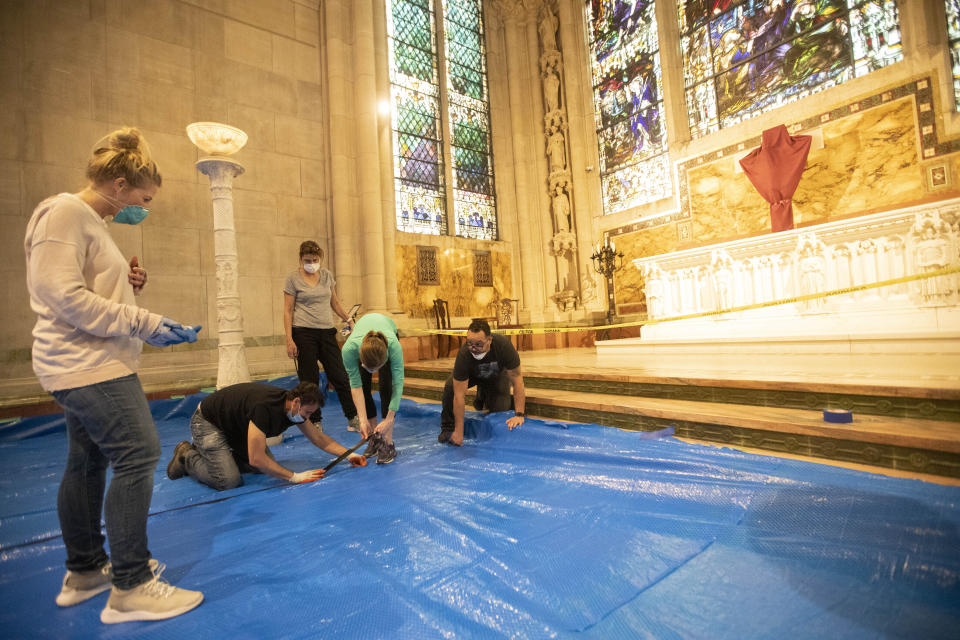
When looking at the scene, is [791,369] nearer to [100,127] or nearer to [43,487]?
[43,487]

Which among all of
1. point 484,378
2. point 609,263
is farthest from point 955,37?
point 484,378

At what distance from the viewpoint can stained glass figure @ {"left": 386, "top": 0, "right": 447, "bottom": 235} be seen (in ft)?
29.7

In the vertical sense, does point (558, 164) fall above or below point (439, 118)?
below

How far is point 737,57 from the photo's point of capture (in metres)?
7.76

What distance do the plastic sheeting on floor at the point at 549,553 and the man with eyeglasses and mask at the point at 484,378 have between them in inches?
30.3

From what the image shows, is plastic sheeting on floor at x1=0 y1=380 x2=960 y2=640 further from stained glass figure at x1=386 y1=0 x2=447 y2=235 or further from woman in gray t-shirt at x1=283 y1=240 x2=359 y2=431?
stained glass figure at x1=386 y1=0 x2=447 y2=235

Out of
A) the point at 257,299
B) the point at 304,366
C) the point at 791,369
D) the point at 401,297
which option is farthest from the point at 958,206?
the point at 257,299

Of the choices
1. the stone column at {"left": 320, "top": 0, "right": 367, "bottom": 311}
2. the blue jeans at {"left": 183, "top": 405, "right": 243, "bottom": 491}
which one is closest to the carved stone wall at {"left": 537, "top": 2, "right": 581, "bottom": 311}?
the stone column at {"left": 320, "top": 0, "right": 367, "bottom": 311}

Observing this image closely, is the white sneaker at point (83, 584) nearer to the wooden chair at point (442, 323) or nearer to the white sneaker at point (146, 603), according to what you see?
the white sneaker at point (146, 603)

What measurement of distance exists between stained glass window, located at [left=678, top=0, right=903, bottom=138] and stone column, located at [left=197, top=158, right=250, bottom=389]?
309 inches

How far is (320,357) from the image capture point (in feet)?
13.7

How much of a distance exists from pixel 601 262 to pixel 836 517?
732 centimetres

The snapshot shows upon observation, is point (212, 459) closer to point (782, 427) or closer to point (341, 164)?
point (782, 427)

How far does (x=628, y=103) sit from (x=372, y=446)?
8.95 metres
